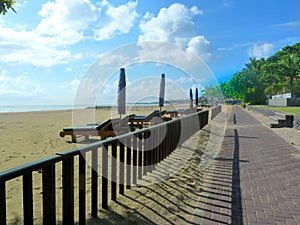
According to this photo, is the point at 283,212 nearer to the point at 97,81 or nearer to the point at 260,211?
the point at 260,211

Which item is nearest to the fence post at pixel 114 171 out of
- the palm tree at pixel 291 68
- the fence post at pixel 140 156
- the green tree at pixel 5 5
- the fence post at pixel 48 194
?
the fence post at pixel 140 156

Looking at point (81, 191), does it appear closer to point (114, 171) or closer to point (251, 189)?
point (114, 171)

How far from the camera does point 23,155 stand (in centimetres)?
663

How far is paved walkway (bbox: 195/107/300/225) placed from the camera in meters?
3.26

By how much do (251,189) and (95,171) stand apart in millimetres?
2701

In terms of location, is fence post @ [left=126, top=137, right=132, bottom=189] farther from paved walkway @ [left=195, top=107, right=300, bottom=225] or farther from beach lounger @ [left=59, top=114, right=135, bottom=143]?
beach lounger @ [left=59, top=114, right=135, bottom=143]

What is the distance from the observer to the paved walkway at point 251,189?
10.7 ft

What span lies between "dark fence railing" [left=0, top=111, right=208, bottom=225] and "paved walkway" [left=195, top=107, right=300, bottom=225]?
1.15 meters

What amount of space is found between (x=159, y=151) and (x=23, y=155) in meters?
3.70

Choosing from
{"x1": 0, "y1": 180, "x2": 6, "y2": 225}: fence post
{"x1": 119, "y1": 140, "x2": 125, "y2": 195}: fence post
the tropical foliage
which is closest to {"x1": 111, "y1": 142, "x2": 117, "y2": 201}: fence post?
{"x1": 119, "y1": 140, "x2": 125, "y2": 195}: fence post

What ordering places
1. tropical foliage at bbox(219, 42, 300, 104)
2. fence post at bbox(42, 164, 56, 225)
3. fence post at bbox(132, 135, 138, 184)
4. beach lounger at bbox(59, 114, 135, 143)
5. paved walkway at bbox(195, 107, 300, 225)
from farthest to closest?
tropical foliage at bbox(219, 42, 300, 104)
beach lounger at bbox(59, 114, 135, 143)
fence post at bbox(132, 135, 138, 184)
paved walkway at bbox(195, 107, 300, 225)
fence post at bbox(42, 164, 56, 225)

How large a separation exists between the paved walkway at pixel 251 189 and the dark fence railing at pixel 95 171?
1152 mm

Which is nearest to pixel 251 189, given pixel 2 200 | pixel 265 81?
pixel 2 200

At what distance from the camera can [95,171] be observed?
3.01 meters
